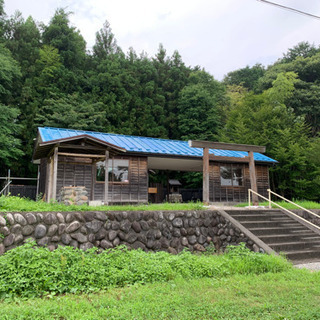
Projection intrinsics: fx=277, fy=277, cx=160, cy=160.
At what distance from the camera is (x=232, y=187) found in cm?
1691

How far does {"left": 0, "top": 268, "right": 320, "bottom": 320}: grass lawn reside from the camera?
142 inches

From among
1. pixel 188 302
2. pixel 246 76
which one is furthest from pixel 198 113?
pixel 188 302

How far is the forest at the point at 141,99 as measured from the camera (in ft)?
67.3

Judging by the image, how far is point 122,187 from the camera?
13.9 meters

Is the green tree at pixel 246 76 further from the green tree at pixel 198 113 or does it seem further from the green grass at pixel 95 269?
the green grass at pixel 95 269

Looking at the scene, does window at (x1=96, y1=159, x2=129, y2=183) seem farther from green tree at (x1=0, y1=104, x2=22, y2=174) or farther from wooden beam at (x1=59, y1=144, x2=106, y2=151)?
green tree at (x1=0, y1=104, x2=22, y2=174)

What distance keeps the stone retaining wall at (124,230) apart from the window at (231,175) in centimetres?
829

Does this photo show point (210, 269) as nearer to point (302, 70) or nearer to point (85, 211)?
point (85, 211)

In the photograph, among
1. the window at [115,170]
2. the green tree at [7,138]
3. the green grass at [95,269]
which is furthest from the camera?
the green tree at [7,138]

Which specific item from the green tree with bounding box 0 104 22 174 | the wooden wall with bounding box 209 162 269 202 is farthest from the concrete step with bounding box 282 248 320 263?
the green tree with bounding box 0 104 22 174

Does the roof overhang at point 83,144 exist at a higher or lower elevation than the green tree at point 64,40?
lower

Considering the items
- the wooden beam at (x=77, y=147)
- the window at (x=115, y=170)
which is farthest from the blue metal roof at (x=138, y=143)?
the wooden beam at (x=77, y=147)

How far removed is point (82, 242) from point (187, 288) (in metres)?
3.12

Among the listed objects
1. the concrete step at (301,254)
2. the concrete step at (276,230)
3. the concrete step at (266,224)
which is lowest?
the concrete step at (301,254)
